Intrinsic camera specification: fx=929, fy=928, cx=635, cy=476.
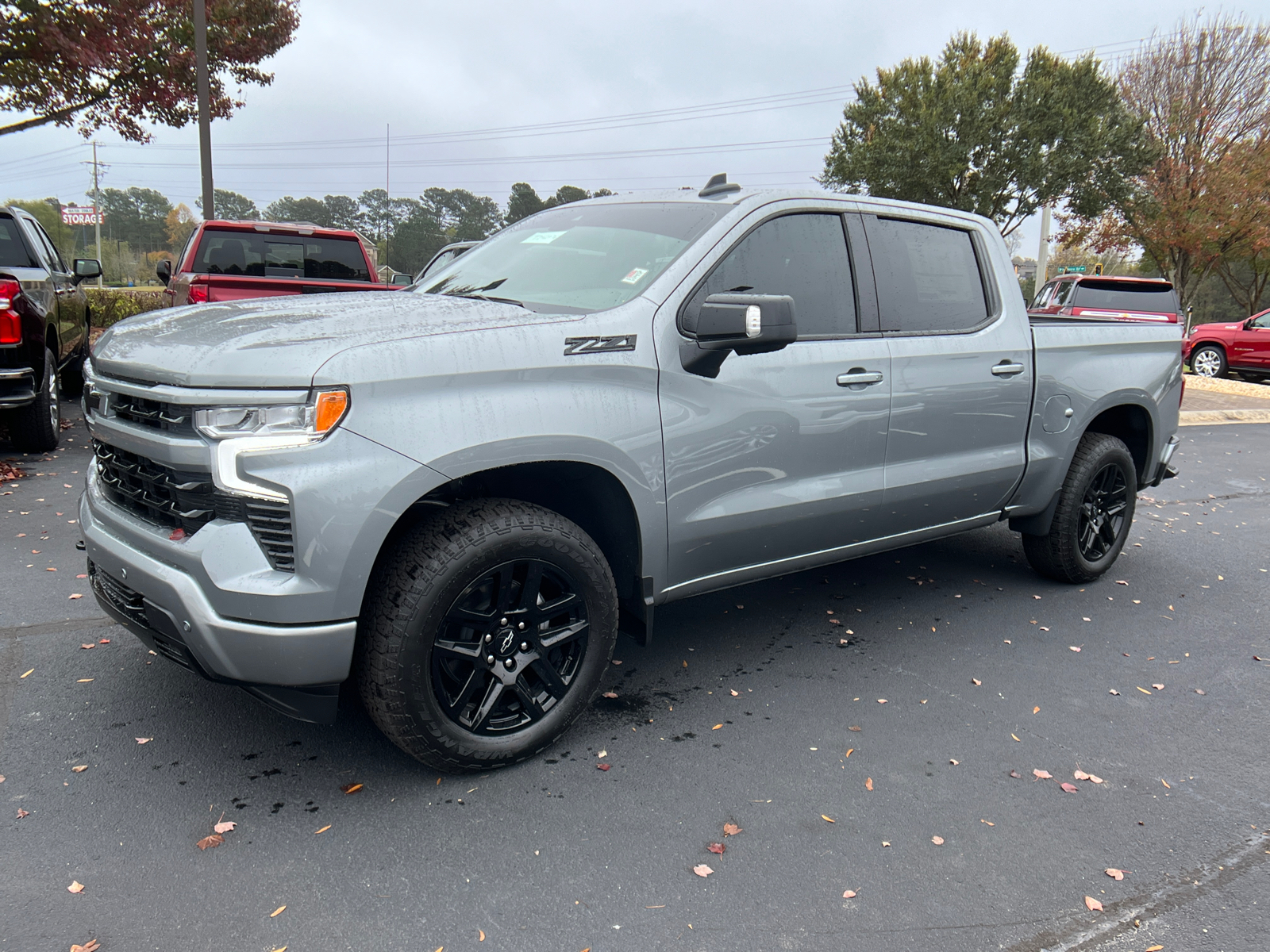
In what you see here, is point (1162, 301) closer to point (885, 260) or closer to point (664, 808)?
point (885, 260)

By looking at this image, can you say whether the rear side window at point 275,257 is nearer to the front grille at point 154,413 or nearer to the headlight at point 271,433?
the front grille at point 154,413

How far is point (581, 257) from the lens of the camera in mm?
3629

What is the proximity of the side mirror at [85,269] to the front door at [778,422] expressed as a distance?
808 centimetres

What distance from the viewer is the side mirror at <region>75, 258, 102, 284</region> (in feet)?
29.9

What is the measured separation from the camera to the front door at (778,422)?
3.27m

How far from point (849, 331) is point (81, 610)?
145 inches

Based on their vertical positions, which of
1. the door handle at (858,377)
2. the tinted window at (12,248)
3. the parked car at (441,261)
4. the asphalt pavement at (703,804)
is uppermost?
the tinted window at (12,248)

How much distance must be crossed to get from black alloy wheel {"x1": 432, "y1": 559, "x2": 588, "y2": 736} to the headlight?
2.13 feet

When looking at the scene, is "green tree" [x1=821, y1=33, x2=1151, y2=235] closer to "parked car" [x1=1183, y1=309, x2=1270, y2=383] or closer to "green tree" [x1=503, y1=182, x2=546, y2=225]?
"parked car" [x1=1183, y1=309, x2=1270, y2=383]

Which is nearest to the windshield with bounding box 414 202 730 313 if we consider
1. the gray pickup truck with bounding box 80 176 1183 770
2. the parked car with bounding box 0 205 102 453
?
the gray pickup truck with bounding box 80 176 1183 770

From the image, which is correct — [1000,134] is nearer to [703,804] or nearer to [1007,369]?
[1007,369]

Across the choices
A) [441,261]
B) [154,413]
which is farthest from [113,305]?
[154,413]

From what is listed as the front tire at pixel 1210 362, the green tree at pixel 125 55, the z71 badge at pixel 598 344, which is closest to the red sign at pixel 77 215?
the green tree at pixel 125 55

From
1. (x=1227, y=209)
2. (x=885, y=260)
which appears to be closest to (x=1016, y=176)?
(x=1227, y=209)
